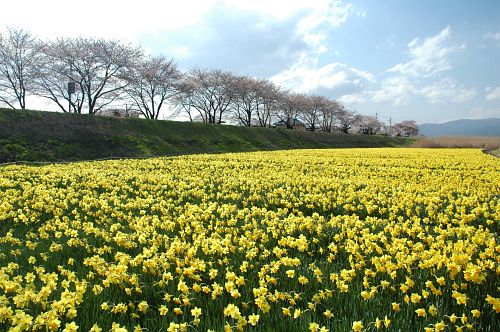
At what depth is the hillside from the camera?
30.0 meters

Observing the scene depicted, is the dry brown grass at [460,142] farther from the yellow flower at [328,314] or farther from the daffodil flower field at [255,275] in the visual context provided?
the yellow flower at [328,314]

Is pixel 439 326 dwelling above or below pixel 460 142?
below

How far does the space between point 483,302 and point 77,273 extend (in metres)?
4.59

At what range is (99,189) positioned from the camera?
11.7 metres

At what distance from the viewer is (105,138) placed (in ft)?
120

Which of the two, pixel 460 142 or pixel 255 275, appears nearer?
pixel 255 275

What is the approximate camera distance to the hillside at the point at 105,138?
29953 millimetres

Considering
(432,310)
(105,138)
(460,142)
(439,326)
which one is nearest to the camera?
(439,326)

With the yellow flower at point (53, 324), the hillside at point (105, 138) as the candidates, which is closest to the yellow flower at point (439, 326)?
the yellow flower at point (53, 324)

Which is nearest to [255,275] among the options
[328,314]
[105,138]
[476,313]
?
[328,314]

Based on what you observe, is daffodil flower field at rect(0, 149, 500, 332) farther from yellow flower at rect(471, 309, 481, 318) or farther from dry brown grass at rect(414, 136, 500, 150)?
dry brown grass at rect(414, 136, 500, 150)

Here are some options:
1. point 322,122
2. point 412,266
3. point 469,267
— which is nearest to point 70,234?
point 412,266

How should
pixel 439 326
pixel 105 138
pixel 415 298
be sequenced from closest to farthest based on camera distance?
pixel 439 326, pixel 415 298, pixel 105 138

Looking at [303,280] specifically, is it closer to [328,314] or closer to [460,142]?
[328,314]
